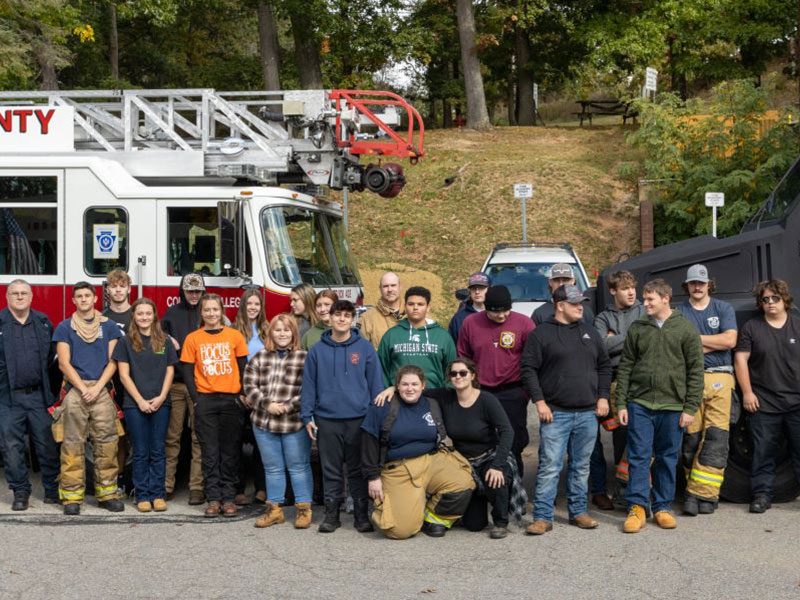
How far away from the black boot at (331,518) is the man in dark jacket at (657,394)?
210 centimetres

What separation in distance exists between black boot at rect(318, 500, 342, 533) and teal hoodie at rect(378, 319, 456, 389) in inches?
41.3

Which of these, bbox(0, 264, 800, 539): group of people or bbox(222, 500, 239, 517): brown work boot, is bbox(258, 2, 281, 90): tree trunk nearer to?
bbox(0, 264, 800, 539): group of people

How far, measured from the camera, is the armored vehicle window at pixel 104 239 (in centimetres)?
978

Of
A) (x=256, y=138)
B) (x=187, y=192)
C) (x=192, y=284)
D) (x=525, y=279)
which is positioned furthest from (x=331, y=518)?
(x=525, y=279)

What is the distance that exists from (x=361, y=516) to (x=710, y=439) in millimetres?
2715

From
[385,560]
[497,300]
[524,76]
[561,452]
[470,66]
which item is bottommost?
[385,560]

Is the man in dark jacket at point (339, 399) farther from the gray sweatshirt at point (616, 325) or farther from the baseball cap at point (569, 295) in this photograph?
the gray sweatshirt at point (616, 325)

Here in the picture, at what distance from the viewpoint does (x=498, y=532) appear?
296 inches

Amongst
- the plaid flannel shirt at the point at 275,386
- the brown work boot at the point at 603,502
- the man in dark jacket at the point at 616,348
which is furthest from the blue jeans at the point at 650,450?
the plaid flannel shirt at the point at 275,386

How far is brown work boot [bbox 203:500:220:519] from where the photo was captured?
821 cm

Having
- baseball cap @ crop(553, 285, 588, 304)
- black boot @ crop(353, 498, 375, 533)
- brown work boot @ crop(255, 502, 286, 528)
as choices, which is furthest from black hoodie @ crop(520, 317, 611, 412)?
brown work boot @ crop(255, 502, 286, 528)

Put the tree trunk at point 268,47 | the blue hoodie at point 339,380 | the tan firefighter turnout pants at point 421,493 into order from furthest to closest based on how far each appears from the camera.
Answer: the tree trunk at point 268,47, the blue hoodie at point 339,380, the tan firefighter turnout pants at point 421,493

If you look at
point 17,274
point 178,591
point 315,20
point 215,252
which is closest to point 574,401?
point 178,591

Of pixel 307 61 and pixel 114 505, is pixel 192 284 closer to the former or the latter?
pixel 114 505
